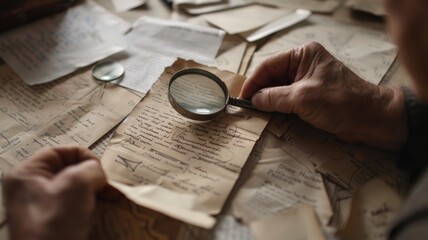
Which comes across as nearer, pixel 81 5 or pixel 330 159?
pixel 330 159

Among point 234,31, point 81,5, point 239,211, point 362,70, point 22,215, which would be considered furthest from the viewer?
point 81,5

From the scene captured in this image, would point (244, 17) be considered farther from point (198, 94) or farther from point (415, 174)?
point (415, 174)

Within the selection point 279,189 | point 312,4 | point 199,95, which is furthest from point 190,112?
point 312,4

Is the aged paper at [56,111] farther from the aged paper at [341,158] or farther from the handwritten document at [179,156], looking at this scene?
the aged paper at [341,158]

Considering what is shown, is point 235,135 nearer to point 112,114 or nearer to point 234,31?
point 112,114

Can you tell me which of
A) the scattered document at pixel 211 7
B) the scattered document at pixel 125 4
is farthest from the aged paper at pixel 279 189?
the scattered document at pixel 125 4

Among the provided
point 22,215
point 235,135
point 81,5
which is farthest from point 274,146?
point 81,5

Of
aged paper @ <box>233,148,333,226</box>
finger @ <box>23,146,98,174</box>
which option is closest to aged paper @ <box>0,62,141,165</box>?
finger @ <box>23,146,98,174</box>

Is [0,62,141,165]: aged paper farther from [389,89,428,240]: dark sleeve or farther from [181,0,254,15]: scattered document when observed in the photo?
[389,89,428,240]: dark sleeve
